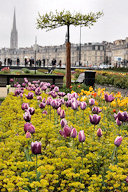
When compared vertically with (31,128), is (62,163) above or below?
below

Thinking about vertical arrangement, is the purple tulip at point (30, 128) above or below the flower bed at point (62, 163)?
above

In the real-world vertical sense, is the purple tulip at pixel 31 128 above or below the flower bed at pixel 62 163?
above

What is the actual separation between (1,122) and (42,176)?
2596mm

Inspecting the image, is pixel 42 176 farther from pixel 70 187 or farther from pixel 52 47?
pixel 52 47

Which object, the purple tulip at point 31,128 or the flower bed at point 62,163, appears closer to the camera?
the flower bed at point 62,163

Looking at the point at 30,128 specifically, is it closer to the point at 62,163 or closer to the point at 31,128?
the point at 31,128

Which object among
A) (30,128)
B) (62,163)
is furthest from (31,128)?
(62,163)

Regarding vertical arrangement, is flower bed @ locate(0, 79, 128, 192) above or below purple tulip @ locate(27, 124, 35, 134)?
below

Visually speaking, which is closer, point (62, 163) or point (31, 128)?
point (62, 163)

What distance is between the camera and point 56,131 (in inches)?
170

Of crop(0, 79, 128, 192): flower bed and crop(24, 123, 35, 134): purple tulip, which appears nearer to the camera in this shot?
crop(0, 79, 128, 192): flower bed

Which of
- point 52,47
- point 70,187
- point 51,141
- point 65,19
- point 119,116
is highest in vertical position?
point 52,47

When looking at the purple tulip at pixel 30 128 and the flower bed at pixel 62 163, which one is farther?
the purple tulip at pixel 30 128

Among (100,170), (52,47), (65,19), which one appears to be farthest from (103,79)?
(52,47)
